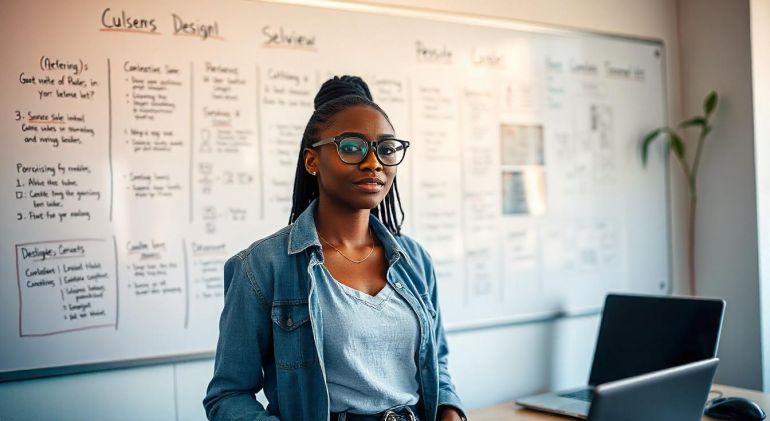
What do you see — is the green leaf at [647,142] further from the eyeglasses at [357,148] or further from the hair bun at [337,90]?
the eyeglasses at [357,148]

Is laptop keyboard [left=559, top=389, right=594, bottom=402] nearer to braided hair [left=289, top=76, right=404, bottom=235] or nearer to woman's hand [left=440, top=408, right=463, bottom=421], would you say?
woman's hand [left=440, top=408, right=463, bottom=421]

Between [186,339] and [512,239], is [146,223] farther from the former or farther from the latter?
[512,239]

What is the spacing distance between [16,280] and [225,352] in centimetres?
97

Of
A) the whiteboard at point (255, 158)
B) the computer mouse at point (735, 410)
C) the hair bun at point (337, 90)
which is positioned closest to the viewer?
the hair bun at point (337, 90)

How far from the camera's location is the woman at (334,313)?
137 cm

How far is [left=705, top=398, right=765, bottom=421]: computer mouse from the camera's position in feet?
6.25

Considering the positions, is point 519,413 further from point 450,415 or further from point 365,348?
point 365,348

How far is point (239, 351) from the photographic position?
4.45 ft

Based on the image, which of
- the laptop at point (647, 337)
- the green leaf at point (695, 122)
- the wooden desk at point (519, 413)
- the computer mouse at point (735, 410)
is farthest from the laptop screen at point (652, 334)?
the green leaf at point (695, 122)

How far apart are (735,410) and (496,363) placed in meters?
1.00

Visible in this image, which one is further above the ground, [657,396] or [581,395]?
[657,396]

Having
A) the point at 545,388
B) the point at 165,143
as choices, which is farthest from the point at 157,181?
the point at 545,388

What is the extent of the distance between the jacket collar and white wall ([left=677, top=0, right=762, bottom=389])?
2020mm

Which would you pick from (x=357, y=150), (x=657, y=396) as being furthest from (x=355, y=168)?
(x=657, y=396)
